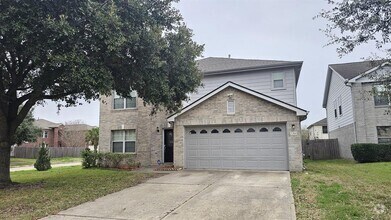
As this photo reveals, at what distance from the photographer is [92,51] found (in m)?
9.36

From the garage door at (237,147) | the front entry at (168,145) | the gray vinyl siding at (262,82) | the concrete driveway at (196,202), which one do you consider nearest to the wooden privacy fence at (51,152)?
the front entry at (168,145)

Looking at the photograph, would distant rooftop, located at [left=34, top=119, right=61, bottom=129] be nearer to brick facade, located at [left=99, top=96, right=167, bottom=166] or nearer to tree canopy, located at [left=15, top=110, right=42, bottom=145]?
tree canopy, located at [left=15, top=110, right=42, bottom=145]

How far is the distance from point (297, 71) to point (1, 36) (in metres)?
16.8

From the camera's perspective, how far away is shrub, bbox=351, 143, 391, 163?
18094 mm

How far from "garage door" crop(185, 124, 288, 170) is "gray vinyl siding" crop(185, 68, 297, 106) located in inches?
162

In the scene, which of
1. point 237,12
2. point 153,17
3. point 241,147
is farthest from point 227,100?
point 153,17

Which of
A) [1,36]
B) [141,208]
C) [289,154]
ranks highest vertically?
[1,36]

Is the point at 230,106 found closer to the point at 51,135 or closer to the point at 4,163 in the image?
the point at 4,163

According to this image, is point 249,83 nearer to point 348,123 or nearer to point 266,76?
point 266,76

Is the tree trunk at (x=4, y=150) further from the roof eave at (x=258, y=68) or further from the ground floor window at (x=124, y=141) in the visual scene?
the roof eave at (x=258, y=68)

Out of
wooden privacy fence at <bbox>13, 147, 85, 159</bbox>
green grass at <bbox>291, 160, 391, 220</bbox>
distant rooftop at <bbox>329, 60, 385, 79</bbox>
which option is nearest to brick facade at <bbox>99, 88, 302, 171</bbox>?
green grass at <bbox>291, 160, 391, 220</bbox>

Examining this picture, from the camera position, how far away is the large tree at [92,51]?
826 centimetres

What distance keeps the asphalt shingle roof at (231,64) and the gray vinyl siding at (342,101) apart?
20.9ft

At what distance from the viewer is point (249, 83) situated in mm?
19562
